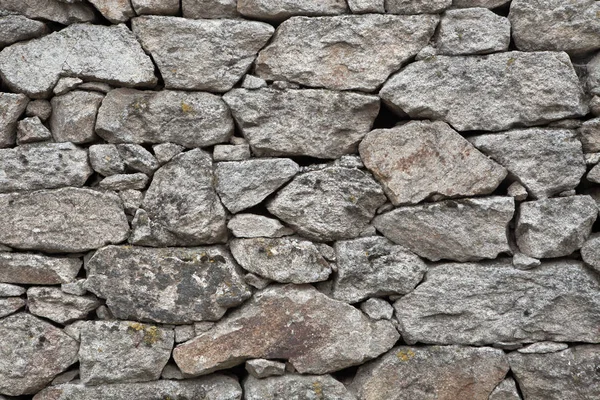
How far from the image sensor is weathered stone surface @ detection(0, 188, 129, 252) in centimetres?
282

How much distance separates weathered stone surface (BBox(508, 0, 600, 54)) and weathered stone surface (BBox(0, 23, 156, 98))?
1987mm

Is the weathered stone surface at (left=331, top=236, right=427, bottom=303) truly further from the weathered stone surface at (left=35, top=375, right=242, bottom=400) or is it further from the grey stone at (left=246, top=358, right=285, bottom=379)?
the weathered stone surface at (left=35, top=375, right=242, bottom=400)

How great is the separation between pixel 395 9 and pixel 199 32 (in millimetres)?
1054

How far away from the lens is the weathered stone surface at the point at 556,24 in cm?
284

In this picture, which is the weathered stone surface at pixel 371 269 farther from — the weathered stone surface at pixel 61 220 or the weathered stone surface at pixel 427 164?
the weathered stone surface at pixel 61 220

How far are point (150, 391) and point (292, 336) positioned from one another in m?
0.80

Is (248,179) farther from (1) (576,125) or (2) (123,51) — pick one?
(1) (576,125)

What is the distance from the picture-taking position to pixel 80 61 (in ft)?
9.31

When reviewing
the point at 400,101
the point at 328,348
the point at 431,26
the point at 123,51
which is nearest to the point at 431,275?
the point at 328,348

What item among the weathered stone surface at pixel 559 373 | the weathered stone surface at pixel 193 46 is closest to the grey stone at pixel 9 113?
the weathered stone surface at pixel 193 46

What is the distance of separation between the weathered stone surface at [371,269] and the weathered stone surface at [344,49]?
85 centimetres

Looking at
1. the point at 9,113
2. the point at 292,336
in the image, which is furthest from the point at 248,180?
the point at 9,113

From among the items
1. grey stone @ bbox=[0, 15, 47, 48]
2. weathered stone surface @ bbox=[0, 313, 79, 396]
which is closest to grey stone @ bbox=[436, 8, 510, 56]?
grey stone @ bbox=[0, 15, 47, 48]

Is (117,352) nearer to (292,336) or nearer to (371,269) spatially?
(292,336)
